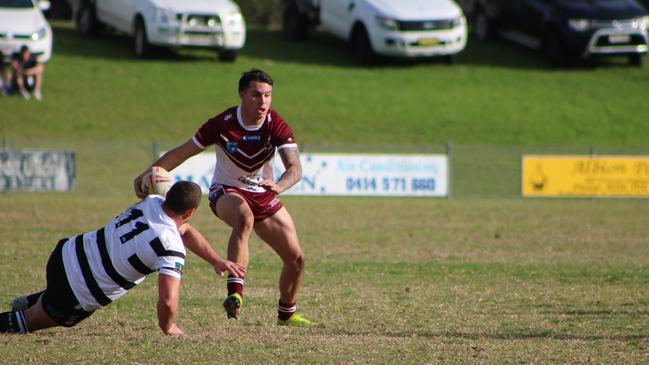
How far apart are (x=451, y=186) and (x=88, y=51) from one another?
11794 millimetres

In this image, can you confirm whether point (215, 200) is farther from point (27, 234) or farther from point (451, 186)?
point (451, 186)

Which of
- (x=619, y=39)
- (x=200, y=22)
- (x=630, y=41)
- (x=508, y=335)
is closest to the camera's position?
(x=508, y=335)

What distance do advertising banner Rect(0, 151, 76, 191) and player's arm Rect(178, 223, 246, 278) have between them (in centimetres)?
1564

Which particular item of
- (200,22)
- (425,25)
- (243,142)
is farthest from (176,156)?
(425,25)

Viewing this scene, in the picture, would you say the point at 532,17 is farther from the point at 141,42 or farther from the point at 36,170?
the point at 36,170

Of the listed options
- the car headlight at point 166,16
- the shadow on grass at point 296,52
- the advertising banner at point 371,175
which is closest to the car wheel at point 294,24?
the shadow on grass at point 296,52

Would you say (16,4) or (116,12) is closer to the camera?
(16,4)

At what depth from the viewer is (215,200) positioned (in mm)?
9328

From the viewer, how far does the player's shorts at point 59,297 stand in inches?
308

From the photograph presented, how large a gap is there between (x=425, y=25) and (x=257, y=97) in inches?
846

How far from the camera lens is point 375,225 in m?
19.6

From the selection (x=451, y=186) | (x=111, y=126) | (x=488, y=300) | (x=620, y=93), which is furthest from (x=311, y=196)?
(x=488, y=300)

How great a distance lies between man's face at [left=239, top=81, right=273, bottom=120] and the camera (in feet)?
29.5

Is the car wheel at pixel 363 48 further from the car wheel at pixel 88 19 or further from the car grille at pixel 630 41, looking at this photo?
the car wheel at pixel 88 19
